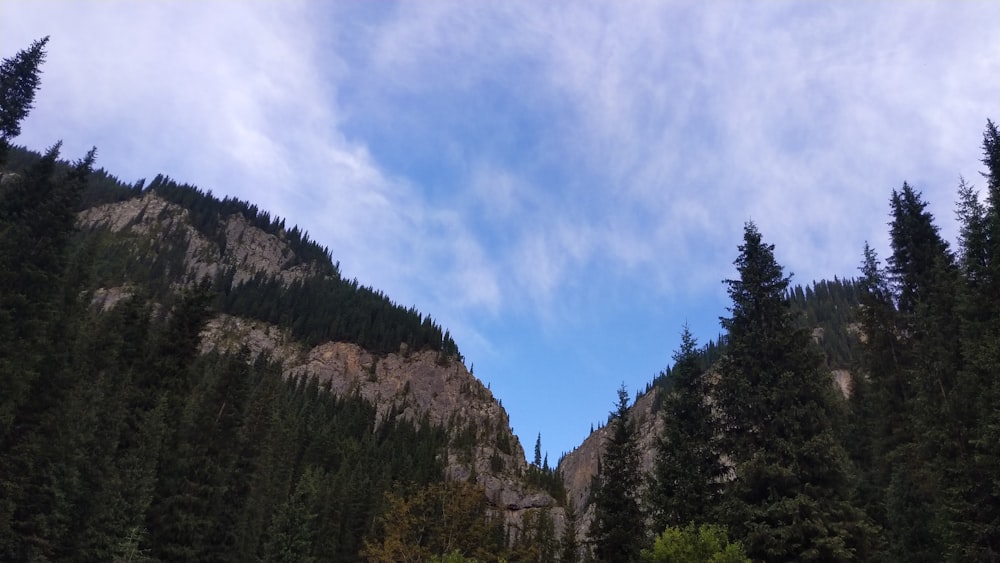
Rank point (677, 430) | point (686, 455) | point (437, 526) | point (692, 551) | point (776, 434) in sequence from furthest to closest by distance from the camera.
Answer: point (437, 526) < point (677, 430) < point (686, 455) < point (776, 434) < point (692, 551)

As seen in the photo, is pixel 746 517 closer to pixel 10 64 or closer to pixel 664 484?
pixel 664 484

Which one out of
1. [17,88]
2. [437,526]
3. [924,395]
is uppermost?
[17,88]

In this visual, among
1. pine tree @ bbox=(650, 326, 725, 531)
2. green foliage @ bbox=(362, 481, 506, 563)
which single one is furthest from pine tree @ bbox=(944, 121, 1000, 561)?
green foliage @ bbox=(362, 481, 506, 563)

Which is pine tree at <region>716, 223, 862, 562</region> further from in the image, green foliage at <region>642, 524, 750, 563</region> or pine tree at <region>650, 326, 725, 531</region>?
green foliage at <region>642, 524, 750, 563</region>

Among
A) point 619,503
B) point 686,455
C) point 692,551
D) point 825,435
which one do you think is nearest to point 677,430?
point 686,455

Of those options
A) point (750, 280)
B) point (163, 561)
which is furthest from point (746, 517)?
point (163, 561)

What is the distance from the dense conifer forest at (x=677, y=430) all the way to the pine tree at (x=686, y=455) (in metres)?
0.11

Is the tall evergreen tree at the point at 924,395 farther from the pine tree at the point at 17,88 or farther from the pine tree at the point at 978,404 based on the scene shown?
the pine tree at the point at 17,88

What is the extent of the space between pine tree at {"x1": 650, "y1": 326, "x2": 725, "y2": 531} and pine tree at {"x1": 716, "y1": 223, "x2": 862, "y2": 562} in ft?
5.31

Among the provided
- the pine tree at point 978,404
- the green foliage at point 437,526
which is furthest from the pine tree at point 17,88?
the pine tree at point 978,404

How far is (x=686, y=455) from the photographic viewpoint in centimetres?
3014

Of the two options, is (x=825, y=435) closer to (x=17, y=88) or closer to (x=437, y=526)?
(x=437, y=526)

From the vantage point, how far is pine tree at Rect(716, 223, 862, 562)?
23.3 meters

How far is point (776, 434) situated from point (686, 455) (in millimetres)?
5409
